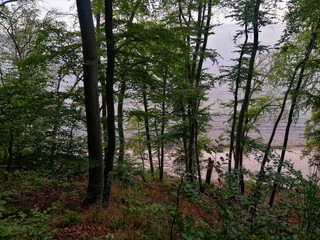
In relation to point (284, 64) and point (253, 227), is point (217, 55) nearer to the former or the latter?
point (284, 64)

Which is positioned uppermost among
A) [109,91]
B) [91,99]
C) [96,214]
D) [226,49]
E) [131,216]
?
[226,49]

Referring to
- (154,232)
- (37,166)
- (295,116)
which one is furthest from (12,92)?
(295,116)

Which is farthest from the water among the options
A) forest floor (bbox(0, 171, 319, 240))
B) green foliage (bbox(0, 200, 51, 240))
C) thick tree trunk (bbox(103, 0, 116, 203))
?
green foliage (bbox(0, 200, 51, 240))

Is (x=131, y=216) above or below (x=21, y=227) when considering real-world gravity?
below

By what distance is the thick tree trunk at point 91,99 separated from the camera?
12.6 ft

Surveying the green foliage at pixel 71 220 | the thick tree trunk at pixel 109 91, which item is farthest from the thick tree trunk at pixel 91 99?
the green foliage at pixel 71 220

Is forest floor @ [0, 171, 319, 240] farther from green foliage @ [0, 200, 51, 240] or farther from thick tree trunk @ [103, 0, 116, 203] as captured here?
thick tree trunk @ [103, 0, 116, 203]

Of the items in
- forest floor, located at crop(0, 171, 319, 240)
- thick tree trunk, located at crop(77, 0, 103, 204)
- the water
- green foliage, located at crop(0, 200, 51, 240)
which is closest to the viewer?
green foliage, located at crop(0, 200, 51, 240)

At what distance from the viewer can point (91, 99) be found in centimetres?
411

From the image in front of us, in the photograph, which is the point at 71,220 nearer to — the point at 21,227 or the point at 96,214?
the point at 96,214

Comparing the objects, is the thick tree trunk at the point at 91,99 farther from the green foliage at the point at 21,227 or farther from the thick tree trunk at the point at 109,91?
the green foliage at the point at 21,227

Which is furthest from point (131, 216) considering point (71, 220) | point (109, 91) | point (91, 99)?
point (109, 91)

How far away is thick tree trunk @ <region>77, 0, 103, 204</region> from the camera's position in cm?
385

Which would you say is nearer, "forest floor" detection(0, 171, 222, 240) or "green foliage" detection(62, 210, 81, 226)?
"forest floor" detection(0, 171, 222, 240)
